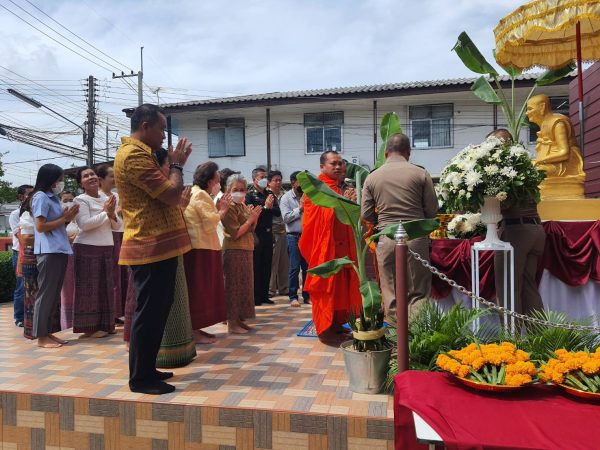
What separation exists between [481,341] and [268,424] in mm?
1349

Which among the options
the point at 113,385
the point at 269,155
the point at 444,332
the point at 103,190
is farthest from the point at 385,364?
the point at 269,155

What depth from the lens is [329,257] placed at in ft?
13.3

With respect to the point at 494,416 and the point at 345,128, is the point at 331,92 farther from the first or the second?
the point at 494,416

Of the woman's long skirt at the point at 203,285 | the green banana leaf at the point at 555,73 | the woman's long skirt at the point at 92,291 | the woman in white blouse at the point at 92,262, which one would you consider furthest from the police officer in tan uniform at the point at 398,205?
the green banana leaf at the point at 555,73

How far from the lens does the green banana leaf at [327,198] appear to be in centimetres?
328

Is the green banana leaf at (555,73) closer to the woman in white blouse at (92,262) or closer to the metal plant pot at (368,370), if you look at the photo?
the metal plant pot at (368,370)

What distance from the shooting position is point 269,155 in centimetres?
1591

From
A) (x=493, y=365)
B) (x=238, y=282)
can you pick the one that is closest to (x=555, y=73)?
(x=238, y=282)

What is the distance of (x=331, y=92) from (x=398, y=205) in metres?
12.2

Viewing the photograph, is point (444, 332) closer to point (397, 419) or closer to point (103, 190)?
point (397, 419)

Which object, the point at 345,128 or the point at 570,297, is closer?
the point at 570,297

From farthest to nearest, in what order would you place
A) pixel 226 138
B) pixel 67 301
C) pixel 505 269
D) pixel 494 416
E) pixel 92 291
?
pixel 226 138, pixel 67 301, pixel 92 291, pixel 505 269, pixel 494 416

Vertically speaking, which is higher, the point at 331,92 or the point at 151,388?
the point at 331,92

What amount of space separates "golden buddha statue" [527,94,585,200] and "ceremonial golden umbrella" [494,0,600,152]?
672 millimetres
